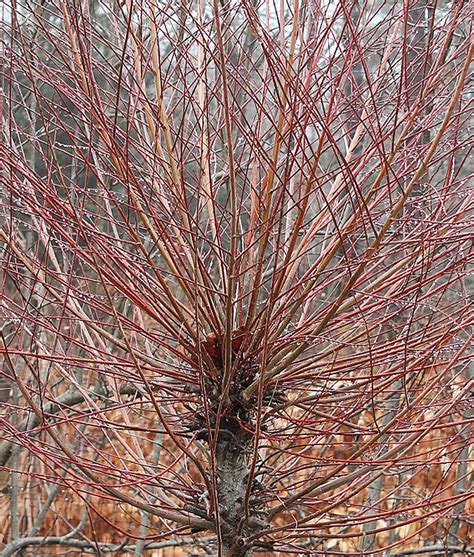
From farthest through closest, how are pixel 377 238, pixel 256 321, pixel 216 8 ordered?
pixel 256 321 → pixel 377 238 → pixel 216 8

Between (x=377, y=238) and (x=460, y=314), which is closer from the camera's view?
(x=377, y=238)

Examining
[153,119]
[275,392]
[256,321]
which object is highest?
Result: [153,119]

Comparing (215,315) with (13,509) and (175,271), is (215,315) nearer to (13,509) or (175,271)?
(175,271)

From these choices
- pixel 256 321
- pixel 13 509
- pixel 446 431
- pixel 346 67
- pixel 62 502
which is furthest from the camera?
pixel 62 502

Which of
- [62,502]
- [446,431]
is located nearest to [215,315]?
[446,431]

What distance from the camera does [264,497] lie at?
227 cm

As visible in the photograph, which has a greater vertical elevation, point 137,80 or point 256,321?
point 137,80

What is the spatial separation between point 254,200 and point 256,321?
427 millimetres

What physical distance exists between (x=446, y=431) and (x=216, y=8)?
15.4ft

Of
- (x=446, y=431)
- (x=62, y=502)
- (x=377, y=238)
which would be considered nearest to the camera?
(x=377, y=238)

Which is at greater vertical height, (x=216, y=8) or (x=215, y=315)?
(x=216, y=8)

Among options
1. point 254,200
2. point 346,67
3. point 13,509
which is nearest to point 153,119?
point 254,200

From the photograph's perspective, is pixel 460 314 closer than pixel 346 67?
No

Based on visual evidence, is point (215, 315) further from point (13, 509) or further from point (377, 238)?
point (13, 509)
